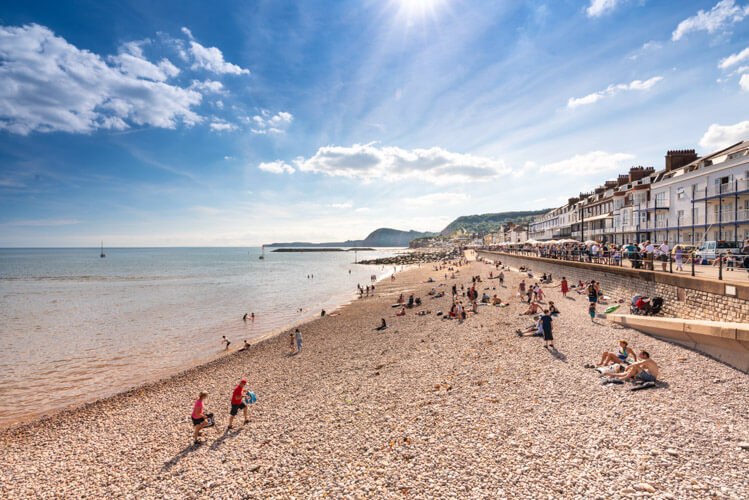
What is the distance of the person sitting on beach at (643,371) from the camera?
310 inches

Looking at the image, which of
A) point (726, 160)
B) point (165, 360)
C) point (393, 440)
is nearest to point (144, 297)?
point (165, 360)

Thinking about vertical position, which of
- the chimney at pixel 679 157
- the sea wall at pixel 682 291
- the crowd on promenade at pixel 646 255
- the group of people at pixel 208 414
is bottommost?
the group of people at pixel 208 414

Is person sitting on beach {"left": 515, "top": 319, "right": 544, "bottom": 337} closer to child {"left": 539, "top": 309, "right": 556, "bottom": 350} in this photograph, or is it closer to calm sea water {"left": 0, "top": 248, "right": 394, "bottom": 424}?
child {"left": 539, "top": 309, "right": 556, "bottom": 350}

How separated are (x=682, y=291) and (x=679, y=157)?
95.3 ft

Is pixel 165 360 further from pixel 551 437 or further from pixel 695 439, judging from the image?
pixel 695 439

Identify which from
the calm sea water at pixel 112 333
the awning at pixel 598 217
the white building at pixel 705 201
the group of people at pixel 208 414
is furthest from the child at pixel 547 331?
the awning at pixel 598 217

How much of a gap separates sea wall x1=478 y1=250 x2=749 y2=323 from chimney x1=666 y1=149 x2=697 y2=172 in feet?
68.2

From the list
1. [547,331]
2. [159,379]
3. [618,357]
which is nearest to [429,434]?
[618,357]

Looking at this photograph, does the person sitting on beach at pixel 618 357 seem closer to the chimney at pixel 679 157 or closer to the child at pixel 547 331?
the child at pixel 547 331

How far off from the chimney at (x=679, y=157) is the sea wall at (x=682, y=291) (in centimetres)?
2078

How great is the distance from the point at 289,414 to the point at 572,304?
17600mm

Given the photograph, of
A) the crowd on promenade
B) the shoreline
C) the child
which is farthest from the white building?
the shoreline

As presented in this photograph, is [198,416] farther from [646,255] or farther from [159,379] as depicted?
[646,255]

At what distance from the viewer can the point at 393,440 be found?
21.8 feet
